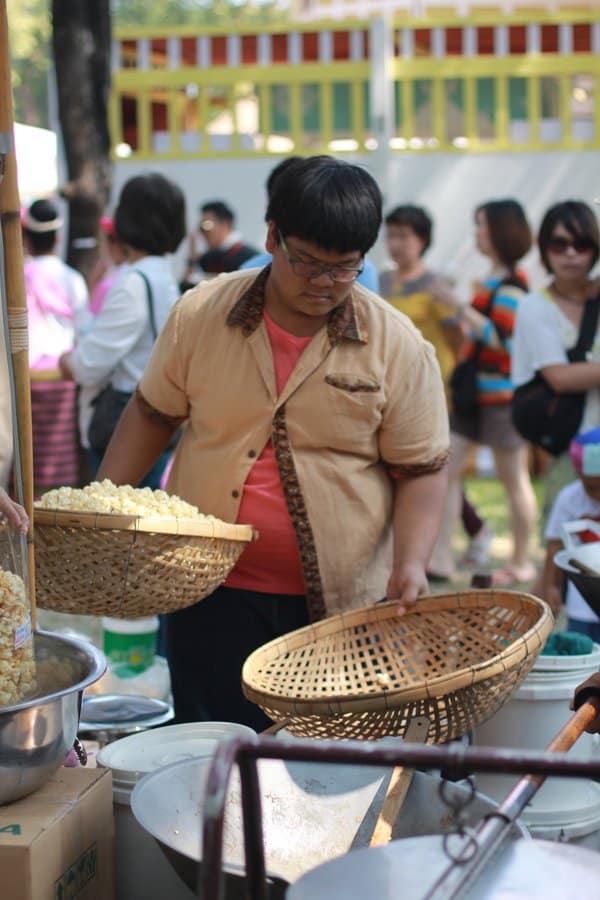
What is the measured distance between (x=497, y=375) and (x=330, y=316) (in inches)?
142

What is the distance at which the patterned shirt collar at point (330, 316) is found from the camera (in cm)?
267

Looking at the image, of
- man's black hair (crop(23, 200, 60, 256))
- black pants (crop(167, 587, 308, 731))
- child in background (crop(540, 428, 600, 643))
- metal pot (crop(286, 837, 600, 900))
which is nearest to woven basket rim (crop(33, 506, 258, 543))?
black pants (crop(167, 587, 308, 731))

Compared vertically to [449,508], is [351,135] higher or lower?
higher

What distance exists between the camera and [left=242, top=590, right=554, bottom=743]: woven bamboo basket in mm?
2082

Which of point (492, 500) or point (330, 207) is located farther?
point (492, 500)

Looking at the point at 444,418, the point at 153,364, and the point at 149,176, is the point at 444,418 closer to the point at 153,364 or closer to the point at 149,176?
the point at 153,364

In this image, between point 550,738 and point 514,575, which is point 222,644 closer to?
point 550,738

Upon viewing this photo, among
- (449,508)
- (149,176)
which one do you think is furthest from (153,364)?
(449,508)

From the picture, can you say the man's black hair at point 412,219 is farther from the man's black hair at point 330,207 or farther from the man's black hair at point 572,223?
the man's black hair at point 330,207

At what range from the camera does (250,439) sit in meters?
2.71

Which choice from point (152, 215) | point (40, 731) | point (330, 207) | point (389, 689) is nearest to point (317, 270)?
point (330, 207)

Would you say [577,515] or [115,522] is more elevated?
[115,522]

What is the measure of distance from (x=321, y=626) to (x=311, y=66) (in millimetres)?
8054

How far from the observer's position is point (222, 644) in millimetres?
2865
